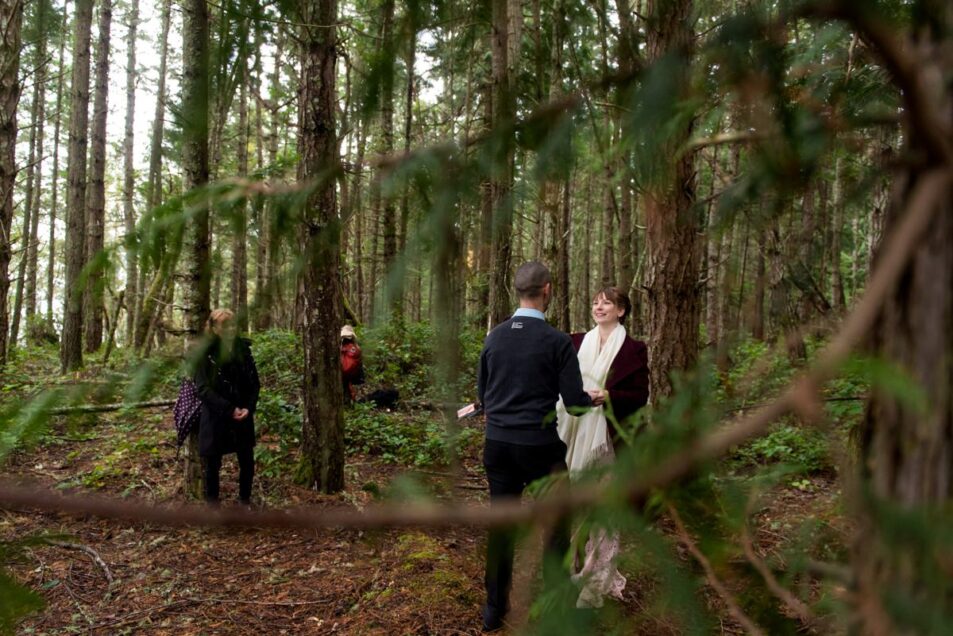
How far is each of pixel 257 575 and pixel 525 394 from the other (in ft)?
8.61

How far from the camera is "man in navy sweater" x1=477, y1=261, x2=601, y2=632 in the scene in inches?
128

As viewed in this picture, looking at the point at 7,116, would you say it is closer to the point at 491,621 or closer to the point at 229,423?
the point at 229,423

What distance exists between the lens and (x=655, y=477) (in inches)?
29.6

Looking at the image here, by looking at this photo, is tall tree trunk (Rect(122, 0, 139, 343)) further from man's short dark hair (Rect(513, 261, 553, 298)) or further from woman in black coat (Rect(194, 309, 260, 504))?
man's short dark hair (Rect(513, 261, 553, 298))

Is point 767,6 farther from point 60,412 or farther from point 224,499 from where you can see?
point 224,499

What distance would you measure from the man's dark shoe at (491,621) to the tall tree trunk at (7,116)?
8.40m

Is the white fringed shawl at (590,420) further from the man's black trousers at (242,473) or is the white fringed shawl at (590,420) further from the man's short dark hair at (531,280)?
the man's black trousers at (242,473)

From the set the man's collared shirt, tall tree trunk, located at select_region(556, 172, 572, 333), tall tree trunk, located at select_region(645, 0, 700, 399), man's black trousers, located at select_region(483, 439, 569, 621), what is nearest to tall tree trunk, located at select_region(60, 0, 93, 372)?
tall tree trunk, located at select_region(556, 172, 572, 333)

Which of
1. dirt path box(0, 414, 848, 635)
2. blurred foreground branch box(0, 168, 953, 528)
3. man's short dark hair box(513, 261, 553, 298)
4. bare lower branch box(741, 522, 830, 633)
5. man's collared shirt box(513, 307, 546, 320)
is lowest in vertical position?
dirt path box(0, 414, 848, 635)

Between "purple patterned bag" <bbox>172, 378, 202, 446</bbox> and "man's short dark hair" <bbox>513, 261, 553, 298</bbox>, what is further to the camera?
"purple patterned bag" <bbox>172, 378, 202, 446</bbox>

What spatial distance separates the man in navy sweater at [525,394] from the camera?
324 centimetres

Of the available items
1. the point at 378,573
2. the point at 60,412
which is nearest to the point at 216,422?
the point at 378,573

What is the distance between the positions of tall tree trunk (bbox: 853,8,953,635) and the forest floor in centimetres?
224

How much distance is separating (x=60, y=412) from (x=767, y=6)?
150cm
